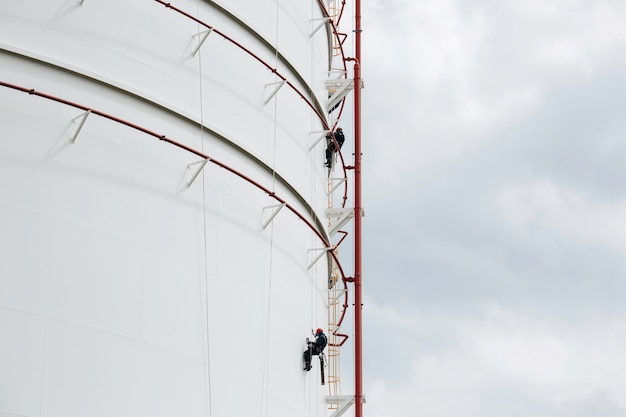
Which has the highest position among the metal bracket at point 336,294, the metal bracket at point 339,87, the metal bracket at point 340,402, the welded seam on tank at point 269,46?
the metal bracket at point 339,87

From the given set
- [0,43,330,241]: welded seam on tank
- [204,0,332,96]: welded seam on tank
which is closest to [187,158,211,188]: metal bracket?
[0,43,330,241]: welded seam on tank

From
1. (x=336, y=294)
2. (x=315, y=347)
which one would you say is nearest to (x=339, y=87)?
(x=336, y=294)

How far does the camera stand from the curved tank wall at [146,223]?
1229 centimetres

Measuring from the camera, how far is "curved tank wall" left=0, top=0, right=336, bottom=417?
1229cm

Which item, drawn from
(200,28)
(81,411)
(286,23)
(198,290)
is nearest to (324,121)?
(286,23)

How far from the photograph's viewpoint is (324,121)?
18812mm

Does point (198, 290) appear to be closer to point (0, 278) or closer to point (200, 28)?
point (0, 278)

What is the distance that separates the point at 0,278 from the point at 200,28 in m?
5.31

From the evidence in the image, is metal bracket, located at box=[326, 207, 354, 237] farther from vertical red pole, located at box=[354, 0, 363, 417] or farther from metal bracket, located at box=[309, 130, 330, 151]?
metal bracket, located at box=[309, 130, 330, 151]

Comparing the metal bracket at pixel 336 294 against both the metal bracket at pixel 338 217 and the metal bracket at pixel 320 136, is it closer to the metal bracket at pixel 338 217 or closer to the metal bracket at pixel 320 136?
the metal bracket at pixel 338 217

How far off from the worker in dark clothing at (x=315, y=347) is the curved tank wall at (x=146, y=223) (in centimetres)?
22

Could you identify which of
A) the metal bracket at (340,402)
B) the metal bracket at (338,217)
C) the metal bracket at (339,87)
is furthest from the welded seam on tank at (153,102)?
the metal bracket at (339,87)

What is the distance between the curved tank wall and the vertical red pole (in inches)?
29.4

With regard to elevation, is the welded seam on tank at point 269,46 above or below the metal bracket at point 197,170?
above
